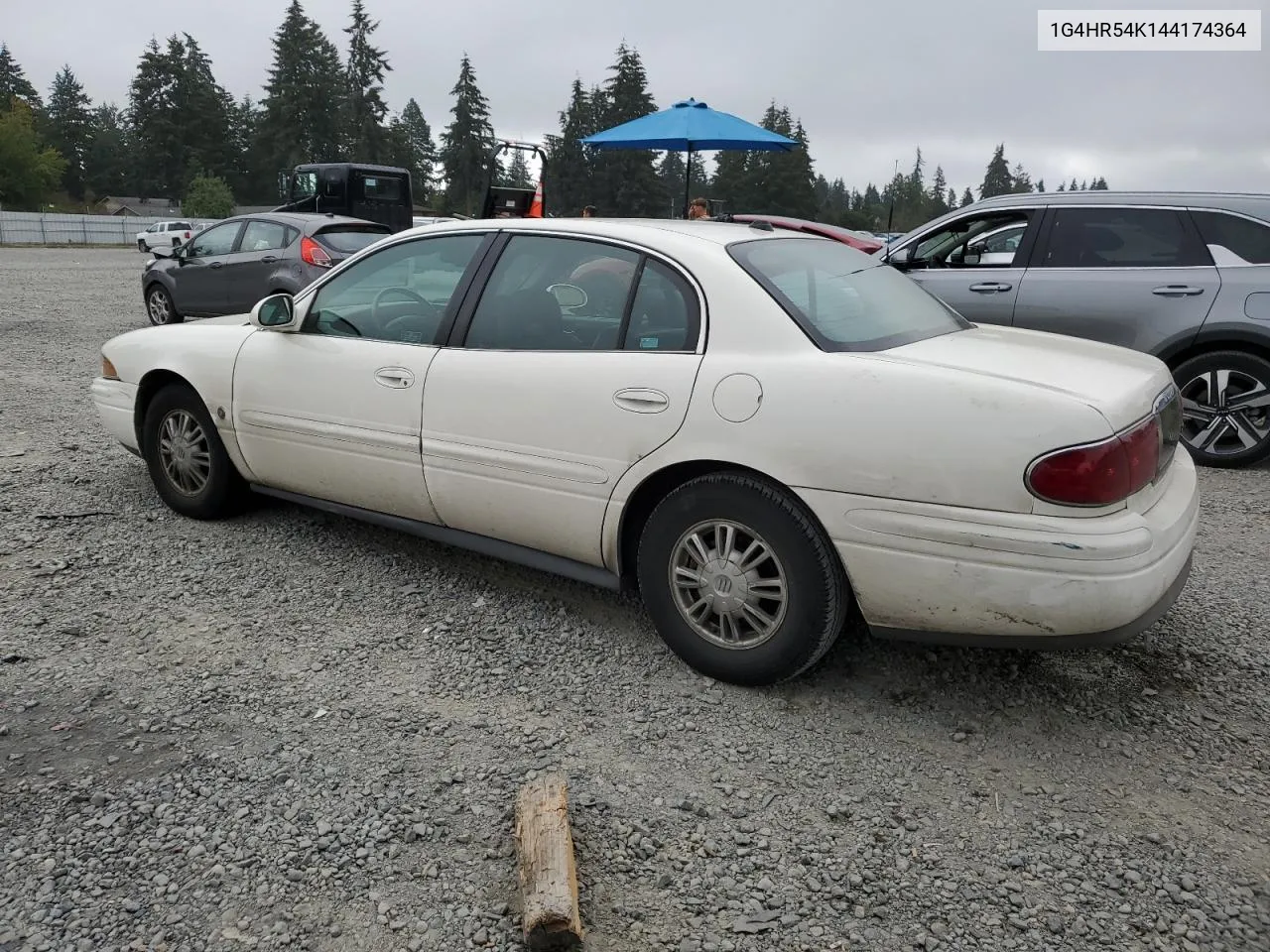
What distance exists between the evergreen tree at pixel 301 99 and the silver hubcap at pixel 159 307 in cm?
7608

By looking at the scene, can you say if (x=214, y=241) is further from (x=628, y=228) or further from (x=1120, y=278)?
(x=1120, y=278)

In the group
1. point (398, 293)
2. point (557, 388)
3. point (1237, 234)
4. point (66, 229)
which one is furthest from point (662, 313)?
point (66, 229)

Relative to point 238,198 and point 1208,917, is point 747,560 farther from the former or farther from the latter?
point 238,198

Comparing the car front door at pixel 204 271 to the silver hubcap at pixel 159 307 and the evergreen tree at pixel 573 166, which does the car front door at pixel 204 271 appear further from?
the evergreen tree at pixel 573 166

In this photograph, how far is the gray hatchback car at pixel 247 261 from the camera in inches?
422

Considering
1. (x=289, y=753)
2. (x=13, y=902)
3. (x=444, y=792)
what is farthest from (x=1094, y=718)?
(x=13, y=902)

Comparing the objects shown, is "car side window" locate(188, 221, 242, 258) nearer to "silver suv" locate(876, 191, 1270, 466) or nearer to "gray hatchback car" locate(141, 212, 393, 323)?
"gray hatchback car" locate(141, 212, 393, 323)

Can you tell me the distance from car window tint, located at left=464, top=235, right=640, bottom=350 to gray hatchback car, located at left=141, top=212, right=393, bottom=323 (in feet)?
24.7

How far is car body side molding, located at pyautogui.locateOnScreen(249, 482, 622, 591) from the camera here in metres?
3.46

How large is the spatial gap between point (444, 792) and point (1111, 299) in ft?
18.5

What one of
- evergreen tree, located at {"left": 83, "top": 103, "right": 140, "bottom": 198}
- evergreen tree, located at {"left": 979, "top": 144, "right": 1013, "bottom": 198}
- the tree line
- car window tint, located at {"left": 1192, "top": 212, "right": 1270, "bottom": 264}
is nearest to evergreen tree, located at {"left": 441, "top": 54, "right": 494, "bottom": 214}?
the tree line

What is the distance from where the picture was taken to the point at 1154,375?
316 cm

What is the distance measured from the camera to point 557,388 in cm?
338

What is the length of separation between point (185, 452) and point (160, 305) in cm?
861
